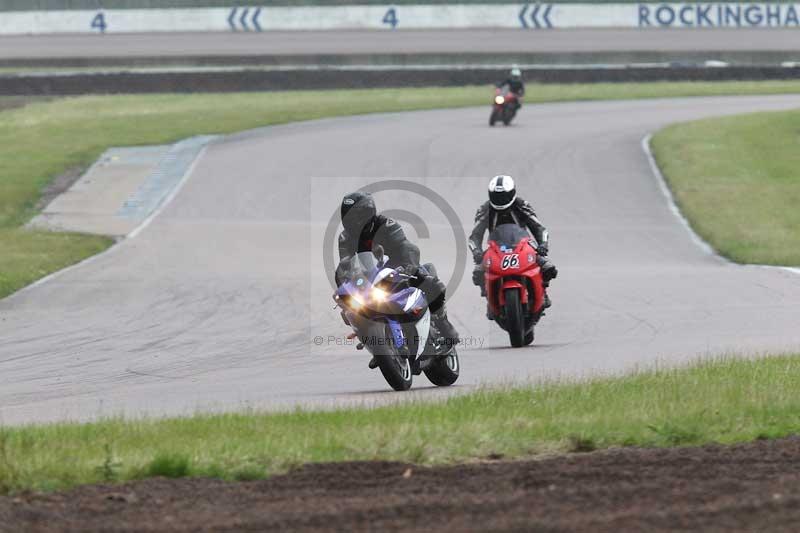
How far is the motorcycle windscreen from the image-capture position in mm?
13126

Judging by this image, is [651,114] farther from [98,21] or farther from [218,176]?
[98,21]

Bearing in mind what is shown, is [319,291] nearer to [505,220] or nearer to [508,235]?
[505,220]

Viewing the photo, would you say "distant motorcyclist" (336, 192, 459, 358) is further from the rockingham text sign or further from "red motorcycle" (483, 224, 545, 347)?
the rockingham text sign

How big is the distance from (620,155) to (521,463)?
25047 mm

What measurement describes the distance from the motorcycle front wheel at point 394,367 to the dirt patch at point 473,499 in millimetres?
2758

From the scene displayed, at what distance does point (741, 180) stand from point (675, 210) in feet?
13.0

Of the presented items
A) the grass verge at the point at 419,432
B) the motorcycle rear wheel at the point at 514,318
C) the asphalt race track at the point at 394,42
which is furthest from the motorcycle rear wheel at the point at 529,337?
the asphalt race track at the point at 394,42

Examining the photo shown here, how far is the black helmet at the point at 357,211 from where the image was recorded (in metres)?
9.85

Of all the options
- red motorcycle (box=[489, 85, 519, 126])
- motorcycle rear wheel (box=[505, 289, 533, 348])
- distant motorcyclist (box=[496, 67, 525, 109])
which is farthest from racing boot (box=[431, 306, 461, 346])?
red motorcycle (box=[489, 85, 519, 126])

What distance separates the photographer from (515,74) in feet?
118

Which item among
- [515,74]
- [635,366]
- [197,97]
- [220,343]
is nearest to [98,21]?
[197,97]

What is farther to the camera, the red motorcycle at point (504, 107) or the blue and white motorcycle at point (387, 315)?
the red motorcycle at point (504, 107)

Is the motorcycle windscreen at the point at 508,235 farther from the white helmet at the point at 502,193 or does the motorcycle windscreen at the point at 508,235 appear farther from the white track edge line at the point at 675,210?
the white track edge line at the point at 675,210

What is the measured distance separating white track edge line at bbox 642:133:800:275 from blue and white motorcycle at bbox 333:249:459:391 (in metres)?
9.42
